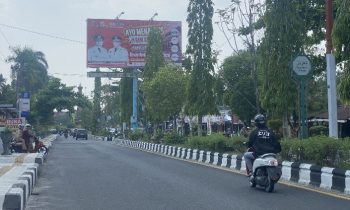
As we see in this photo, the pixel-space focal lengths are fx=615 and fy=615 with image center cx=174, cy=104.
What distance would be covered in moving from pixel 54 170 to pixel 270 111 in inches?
382

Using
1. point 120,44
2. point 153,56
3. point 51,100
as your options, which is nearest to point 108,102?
point 51,100

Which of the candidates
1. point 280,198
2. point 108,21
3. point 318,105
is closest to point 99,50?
point 108,21

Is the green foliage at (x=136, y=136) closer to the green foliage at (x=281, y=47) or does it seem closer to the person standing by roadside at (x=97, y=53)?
the person standing by roadside at (x=97, y=53)

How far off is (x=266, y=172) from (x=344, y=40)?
15.5ft

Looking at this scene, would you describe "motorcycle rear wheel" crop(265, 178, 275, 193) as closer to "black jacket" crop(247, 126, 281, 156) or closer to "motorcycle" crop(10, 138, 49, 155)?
"black jacket" crop(247, 126, 281, 156)

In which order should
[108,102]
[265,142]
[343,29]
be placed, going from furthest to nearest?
[108,102], [343,29], [265,142]

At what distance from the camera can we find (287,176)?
16.9 meters

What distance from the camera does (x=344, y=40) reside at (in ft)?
53.7

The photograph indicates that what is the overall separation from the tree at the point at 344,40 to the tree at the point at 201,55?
2253 cm

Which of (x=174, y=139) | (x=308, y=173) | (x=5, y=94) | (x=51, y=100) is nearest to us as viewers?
(x=308, y=173)

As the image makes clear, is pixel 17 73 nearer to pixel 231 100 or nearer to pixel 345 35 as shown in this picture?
pixel 231 100

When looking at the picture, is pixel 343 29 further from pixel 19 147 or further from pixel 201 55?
pixel 201 55

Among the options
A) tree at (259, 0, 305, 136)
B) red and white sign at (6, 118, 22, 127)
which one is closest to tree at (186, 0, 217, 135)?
red and white sign at (6, 118, 22, 127)

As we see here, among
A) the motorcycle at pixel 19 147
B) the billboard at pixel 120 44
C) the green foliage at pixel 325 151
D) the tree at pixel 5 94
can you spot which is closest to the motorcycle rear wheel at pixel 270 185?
the green foliage at pixel 325 151
